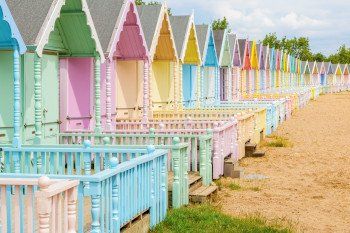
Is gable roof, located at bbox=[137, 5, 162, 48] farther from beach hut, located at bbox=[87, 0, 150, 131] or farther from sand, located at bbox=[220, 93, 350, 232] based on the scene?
sand, located at bbox=[220, 93, 350, 232]

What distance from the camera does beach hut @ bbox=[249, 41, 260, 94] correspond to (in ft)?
136

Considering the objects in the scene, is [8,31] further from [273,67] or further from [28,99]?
[273,67]

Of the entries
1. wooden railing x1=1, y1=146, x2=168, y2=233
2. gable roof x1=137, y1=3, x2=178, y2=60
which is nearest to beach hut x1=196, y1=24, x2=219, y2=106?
gable roof x1=137, y1=3, x2=178, y2=60

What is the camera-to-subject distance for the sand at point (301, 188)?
10.9 m

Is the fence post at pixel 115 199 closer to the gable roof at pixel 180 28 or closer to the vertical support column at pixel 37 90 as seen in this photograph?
the vertical support column at pixel 37 90

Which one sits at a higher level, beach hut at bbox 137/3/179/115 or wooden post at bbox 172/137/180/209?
beach hut at bbox 137/3/179/115

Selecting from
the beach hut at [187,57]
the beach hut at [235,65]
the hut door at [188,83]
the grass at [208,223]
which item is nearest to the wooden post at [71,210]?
the grass at [208,223]

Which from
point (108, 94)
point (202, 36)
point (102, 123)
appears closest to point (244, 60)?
point (202, 36)

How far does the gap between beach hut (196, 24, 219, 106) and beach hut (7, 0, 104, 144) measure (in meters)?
11.6

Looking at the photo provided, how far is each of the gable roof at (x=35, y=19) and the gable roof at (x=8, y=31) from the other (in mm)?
365

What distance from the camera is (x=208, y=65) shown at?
1156 inches

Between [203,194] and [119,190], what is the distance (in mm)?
4032

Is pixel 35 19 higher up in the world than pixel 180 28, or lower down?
lower down

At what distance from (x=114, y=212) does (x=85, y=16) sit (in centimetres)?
713
